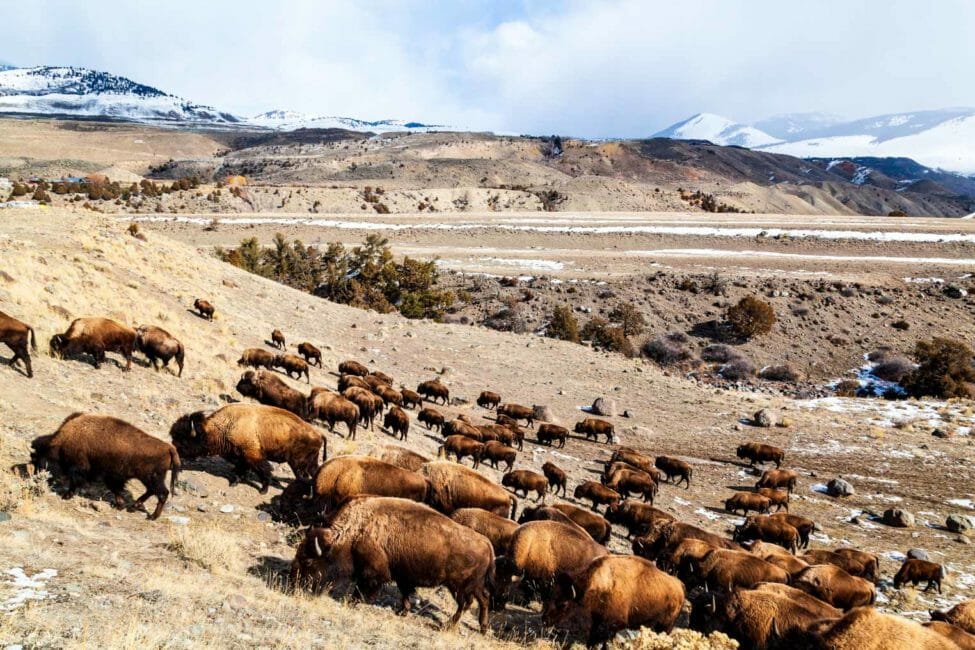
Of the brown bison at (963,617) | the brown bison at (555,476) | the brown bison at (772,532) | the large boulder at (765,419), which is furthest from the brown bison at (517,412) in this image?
the brown bison at (963,617)

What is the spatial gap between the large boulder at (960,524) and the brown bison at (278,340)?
65.7 ft

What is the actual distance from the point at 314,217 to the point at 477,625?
52430 millimetres

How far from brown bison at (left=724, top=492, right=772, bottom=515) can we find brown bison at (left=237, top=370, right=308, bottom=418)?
36.3 ft

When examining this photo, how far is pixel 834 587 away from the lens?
9.52 metres

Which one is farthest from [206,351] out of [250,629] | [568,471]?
[250,629]

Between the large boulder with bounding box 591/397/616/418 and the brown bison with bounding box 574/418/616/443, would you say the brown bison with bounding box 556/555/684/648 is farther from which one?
the large boulder with bounding box 591/397/616/418

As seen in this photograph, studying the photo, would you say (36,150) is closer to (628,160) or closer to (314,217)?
(314,217)

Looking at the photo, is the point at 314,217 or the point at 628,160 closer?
the point at 314,217

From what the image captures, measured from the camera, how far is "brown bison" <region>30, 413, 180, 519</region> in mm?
7617

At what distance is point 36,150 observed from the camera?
394 ft

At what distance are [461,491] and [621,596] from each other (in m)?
3.39

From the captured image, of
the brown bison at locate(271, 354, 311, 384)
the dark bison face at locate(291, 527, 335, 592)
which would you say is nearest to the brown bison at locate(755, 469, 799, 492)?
the brown bison at locate(271, 354, 311, 384)

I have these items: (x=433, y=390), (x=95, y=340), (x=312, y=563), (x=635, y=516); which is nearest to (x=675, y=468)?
(x=635, y=516)

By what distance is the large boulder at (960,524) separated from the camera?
15.0 metres
